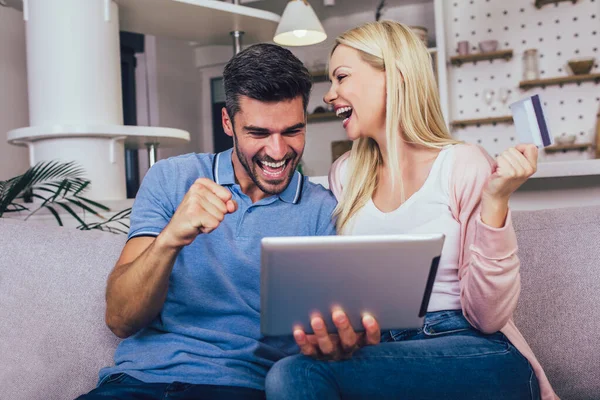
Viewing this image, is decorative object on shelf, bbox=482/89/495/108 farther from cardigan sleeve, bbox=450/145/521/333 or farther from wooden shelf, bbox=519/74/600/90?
cardigan sleeve, bbox=450/145/521/333

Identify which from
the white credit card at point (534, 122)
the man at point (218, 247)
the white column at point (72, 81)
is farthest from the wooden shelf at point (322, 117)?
the white credit card at point (534, 122)

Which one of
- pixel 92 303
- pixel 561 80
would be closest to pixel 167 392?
pixel 92 303

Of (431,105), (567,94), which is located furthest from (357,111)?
(567,94)

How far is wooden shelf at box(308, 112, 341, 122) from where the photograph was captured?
15.3 feet

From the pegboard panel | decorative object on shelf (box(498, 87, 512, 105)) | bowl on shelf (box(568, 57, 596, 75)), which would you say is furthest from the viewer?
decorative object on shelf (box(498, 87, 512, 105))

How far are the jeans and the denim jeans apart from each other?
151 millimetres

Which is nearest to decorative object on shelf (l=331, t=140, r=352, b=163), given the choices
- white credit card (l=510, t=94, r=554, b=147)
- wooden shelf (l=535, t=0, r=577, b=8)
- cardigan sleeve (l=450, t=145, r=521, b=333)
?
wooden shelf (l=535, t=0, r=577, b=8)

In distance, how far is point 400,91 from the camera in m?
1.34

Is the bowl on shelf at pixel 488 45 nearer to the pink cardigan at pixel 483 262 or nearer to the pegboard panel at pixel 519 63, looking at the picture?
the pegboard panel at pixel 519 63

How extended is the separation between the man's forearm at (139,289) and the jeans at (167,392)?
4.7 inches

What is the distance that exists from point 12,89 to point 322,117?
2230 mm

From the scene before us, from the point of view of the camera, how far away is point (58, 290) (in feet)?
4.16

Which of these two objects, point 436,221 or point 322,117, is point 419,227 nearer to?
point 436,221

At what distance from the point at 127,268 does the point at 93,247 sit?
256 mm
